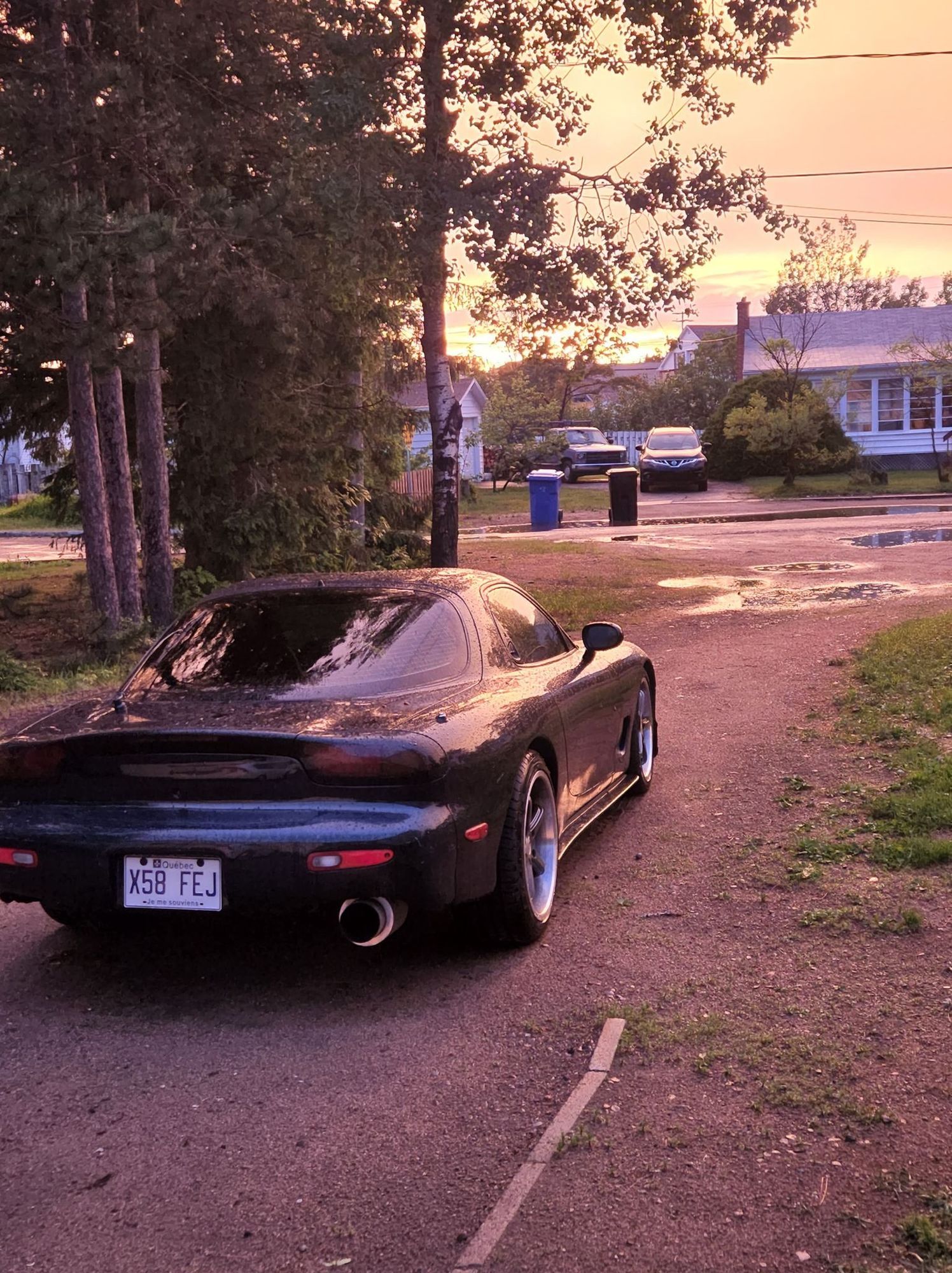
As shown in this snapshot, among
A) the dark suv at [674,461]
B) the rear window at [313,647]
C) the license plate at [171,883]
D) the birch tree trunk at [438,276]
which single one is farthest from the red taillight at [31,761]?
the dark suv at [674,461]

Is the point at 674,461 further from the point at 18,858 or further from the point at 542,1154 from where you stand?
the point at 542,1154

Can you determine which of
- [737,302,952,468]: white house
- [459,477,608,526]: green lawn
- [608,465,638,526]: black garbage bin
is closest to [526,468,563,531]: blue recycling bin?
[608,465,638,526]: black garbage bin

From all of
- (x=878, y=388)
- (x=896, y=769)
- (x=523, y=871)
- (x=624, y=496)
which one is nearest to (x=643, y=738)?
(x=896, y=769)

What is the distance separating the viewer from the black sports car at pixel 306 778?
14.9 feet

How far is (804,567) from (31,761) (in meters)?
16.6

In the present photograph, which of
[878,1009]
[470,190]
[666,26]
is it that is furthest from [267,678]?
[666,26]

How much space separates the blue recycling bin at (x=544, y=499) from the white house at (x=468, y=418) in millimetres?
22936

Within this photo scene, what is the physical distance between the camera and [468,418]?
74.1 m

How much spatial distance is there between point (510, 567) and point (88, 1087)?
17.8 metres

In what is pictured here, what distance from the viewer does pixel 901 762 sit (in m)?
7.84

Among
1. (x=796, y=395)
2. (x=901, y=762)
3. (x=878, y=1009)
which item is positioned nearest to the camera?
(x=878, y=1009)

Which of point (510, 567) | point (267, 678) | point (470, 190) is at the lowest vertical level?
point (510, 567)

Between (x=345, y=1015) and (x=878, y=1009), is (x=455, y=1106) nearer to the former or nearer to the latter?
(x=345, y=1015)

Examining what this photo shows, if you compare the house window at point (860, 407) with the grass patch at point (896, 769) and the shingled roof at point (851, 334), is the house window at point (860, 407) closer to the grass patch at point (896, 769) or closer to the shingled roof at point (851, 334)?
the shingled roof at point (851, 334)
